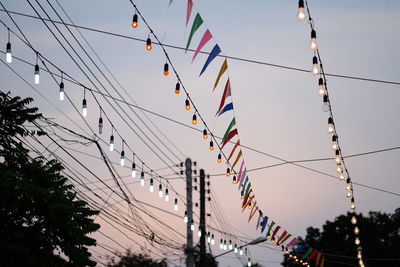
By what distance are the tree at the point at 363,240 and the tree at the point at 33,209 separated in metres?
50.6

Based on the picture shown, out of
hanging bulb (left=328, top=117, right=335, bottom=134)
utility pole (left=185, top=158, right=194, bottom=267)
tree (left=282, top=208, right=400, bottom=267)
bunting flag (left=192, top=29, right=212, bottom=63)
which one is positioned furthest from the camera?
tree (left=282, top=208, right=400, bottom=267)

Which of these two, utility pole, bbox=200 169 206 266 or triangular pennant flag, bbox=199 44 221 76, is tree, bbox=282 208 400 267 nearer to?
utility pole, bbox=200 169 206 266

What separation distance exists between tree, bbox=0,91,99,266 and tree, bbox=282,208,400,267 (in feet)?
166

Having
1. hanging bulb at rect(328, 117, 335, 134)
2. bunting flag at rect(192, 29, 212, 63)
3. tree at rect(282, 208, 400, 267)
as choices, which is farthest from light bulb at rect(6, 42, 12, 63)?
tree at rect(282, 208, 400, 267)

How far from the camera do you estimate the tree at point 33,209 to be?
31.6 ft

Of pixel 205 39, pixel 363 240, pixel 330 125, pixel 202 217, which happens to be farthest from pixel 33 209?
pixel 363 240

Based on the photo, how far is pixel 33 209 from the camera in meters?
10.1

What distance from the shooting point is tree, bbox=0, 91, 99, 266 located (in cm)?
964

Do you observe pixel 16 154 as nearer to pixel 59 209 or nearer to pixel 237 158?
pixel 59 209

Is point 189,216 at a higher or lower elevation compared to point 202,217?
lower

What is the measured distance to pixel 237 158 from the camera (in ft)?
55.8

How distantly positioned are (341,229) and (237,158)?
50.4 meters

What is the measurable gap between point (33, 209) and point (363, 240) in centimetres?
5563

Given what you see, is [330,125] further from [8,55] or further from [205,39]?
[8,55]
